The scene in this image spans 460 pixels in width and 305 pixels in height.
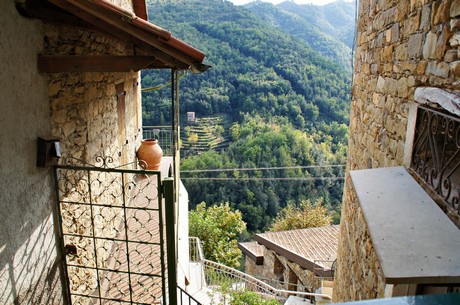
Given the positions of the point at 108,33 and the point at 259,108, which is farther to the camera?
the point at 259,108

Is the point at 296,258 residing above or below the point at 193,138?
below

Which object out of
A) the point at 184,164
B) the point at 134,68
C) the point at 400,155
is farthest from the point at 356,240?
the point at 184,164

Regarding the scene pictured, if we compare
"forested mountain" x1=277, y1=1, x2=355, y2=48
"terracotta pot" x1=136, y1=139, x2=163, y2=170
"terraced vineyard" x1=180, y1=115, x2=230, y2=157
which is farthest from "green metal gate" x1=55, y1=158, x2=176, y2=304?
"forested mountain" x1=277, y1=1, x2=355, y2=48

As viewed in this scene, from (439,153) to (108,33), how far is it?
2.53m

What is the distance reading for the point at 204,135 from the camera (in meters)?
37.5

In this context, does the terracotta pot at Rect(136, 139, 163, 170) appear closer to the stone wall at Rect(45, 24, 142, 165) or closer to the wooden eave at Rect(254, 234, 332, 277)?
the stone wall at Rect(45, 24, 142, 165)

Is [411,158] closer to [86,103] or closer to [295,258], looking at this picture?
[86,103]

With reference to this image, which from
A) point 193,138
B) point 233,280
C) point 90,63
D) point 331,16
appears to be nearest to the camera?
point 90,63

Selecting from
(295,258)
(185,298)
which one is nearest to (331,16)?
(295,258)

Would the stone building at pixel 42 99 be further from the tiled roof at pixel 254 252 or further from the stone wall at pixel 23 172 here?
the tiled roof at pixel 254 252

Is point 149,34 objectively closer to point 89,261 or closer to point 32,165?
point 32,165

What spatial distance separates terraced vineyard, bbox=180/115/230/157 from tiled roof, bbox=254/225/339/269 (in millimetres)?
22628

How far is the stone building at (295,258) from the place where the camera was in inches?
400

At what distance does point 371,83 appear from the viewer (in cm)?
317
